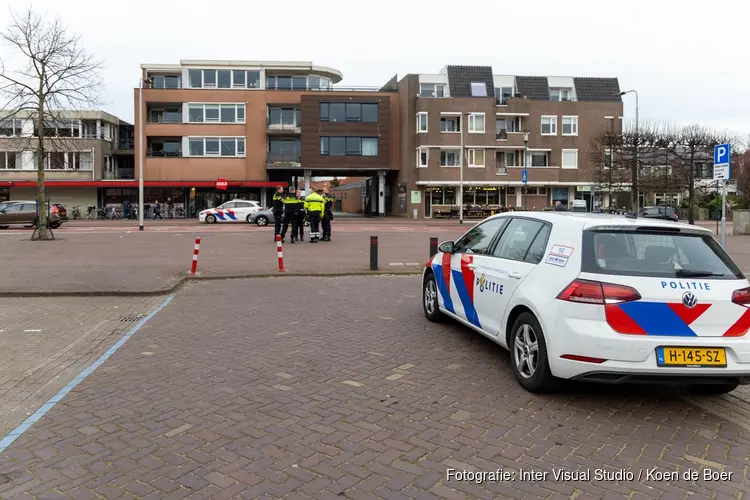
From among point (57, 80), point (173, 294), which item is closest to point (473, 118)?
point (57, 80)

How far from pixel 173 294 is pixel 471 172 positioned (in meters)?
44.5

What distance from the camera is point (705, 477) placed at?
11.6ft

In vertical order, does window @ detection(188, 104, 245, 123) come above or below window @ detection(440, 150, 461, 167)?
above

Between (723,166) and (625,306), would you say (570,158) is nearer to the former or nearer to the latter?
(723,166)

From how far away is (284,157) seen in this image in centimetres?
5256

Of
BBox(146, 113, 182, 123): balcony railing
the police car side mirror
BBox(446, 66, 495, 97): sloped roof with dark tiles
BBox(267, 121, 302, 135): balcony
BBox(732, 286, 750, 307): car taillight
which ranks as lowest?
BBox(732, 286, 750, 307): car taillight

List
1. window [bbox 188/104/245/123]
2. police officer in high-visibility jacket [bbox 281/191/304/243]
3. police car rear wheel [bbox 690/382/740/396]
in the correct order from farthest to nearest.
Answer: window [bbox 188/104/245/123], police officer in high-visibility jacket [bbox 281/191/304/243], police car rear wheel [bbox 690/382/740/396]

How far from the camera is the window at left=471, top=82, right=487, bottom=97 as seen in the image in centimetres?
5406

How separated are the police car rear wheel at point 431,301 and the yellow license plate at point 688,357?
351 cm

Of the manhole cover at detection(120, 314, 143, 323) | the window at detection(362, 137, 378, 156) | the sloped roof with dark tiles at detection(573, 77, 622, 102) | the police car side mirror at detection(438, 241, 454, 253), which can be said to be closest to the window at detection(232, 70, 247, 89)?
the window at detection(362, 137, 378, 156)

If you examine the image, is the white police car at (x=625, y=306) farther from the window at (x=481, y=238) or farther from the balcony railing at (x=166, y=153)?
the balcony railing at (x=166, y=153)

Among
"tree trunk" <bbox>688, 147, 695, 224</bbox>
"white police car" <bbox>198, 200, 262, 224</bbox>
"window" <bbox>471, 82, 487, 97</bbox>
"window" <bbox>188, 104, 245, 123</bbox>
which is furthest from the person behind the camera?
"window" <bbox>471, 82, 487, 97</bbox>

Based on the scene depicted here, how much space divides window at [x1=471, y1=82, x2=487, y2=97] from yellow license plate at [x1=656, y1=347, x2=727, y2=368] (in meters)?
52.1

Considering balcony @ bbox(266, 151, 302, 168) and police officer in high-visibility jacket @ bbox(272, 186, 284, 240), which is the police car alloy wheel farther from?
balcony @ bbox(266, 151, 302, 168)
